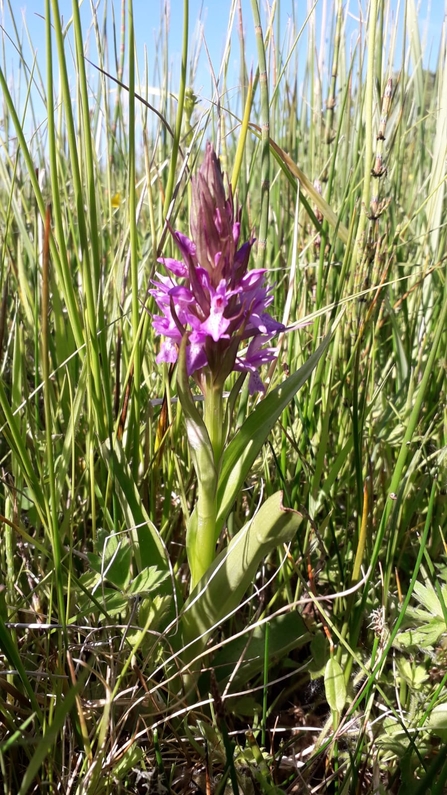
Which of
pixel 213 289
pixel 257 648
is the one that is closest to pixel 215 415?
pixel 213 289

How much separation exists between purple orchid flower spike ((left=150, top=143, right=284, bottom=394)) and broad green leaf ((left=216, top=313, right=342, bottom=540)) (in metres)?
0.06

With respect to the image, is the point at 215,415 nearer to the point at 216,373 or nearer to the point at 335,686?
the point at 216,373

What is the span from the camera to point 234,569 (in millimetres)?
666

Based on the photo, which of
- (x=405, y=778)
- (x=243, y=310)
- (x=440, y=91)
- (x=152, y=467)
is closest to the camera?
(x=405, y=778)

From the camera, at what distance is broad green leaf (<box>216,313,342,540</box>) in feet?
2.21

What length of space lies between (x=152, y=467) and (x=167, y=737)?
37 cm

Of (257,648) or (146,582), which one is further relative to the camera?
(257,648)

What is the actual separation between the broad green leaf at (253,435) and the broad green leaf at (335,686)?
22 cm

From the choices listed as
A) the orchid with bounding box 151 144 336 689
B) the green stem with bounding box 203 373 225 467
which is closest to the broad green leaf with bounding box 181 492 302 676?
the orchid with bounding box 151 144 336 689

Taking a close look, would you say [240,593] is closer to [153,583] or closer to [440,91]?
[153,583]

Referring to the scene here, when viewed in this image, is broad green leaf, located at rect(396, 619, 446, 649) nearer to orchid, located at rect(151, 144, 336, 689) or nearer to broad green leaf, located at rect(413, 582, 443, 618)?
broad green leaf, located at rect(413, 582, 443, 618)

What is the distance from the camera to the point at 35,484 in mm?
665

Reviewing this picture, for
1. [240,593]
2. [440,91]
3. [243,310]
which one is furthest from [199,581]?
[440,91]

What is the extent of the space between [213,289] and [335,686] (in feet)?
1.66
